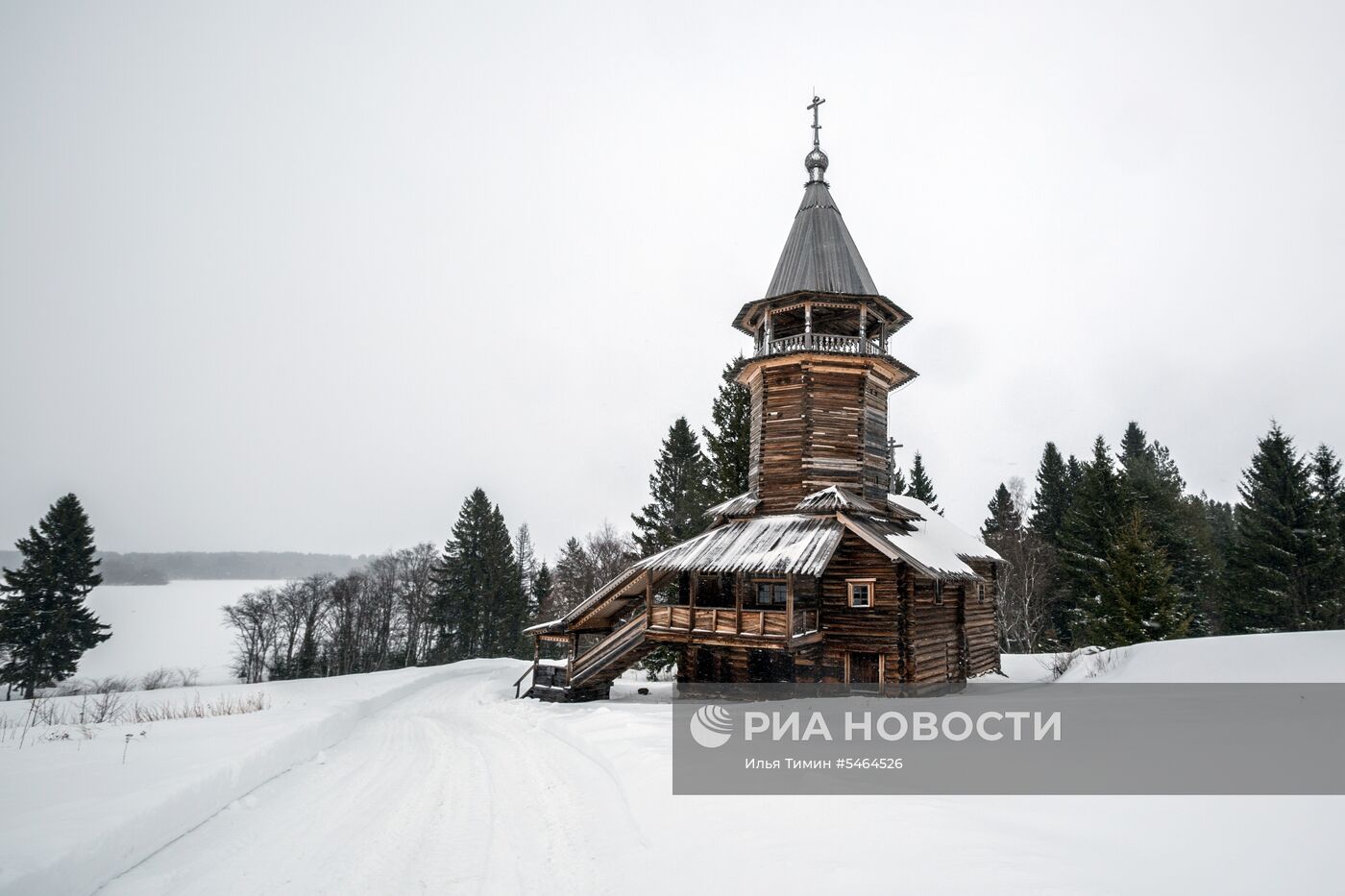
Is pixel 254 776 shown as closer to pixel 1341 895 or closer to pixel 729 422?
pixel 1341 895

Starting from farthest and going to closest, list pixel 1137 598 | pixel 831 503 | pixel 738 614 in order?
pixel 1137 598 → pixel 831 503 → pixel 738 614

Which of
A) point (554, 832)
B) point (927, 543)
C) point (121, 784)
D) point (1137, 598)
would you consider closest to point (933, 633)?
point (927, 543)

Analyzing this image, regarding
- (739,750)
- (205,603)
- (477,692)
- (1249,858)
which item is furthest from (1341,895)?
(205,603)

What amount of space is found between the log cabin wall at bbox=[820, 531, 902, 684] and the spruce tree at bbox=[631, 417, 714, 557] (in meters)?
14.9

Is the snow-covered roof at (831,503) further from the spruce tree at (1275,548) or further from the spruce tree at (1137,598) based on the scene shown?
the spruce tree at (1275,548)

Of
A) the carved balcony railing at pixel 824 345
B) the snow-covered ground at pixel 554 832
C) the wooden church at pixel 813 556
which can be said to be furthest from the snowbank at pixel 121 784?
the carved balcony railing at pixel 824 345

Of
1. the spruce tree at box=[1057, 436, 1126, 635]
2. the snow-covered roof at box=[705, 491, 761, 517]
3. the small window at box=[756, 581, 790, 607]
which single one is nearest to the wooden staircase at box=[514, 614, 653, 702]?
the small window at box=[756, 581, 790, 607]

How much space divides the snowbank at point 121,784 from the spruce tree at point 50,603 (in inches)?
1244

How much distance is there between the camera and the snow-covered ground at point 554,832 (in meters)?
5.04

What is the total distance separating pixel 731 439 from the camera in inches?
1222

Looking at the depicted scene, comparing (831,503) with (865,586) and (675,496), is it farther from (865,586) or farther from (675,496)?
(675,496)

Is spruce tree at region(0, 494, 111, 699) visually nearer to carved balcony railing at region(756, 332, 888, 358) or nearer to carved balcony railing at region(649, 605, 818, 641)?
carved balcony railing at region(649, 605, 818, 641)

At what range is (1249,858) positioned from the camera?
189 inches

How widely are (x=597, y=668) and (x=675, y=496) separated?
1882 cm
